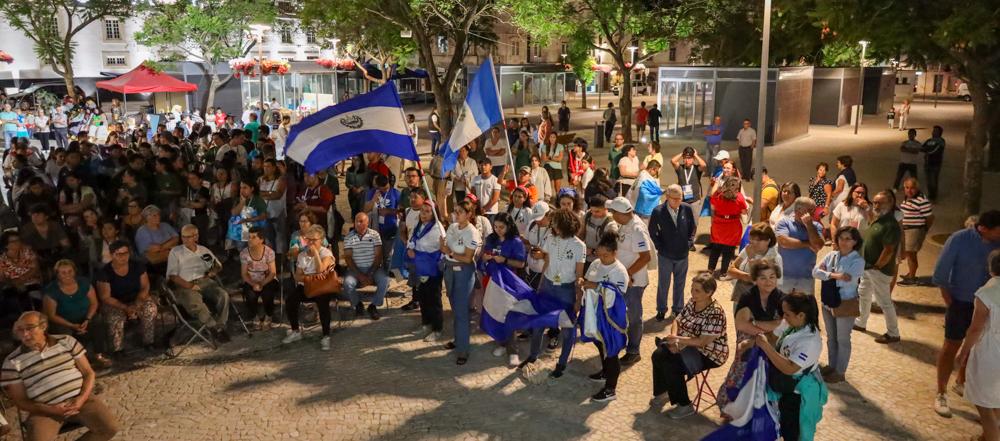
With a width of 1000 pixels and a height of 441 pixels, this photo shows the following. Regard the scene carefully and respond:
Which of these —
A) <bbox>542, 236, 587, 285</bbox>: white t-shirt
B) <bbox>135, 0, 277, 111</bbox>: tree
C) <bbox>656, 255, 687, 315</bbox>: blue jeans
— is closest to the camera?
<bbox>542, 236, 587, 285</bbox>: white t-shirt

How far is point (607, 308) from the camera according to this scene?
6879mm

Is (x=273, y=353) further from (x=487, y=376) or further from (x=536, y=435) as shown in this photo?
(x=536, y=435)

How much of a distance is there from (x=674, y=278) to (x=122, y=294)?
5.97 metres

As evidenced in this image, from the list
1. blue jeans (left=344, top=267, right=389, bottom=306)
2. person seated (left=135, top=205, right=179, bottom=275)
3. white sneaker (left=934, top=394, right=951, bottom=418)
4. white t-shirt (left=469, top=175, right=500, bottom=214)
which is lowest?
white sneaker (left=934, top=394, right=951, bottom=418)

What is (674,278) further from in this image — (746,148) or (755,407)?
(746,148)

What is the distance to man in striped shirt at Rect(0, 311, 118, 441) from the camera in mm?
5758

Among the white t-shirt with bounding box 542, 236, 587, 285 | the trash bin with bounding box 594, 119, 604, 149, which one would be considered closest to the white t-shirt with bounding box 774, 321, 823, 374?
the white t-shirt with bounding box 542, 236, 587, 285

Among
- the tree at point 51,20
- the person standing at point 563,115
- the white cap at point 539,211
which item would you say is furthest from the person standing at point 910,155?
the tree at point 51,20

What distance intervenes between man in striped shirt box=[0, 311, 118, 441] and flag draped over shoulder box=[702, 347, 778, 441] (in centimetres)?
477

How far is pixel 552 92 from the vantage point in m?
52.8

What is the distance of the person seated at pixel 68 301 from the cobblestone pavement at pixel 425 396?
2.09ft

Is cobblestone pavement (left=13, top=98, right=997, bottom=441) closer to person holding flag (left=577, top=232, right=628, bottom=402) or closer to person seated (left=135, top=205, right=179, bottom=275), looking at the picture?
person holding flag (left=577, top=232, right=628, bottom=402)

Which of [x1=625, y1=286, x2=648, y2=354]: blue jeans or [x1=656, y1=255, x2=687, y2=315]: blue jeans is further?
[x1=656, y1=255, x2=687, y2=315]: blue jeans

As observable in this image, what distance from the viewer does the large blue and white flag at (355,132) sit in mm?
9055
